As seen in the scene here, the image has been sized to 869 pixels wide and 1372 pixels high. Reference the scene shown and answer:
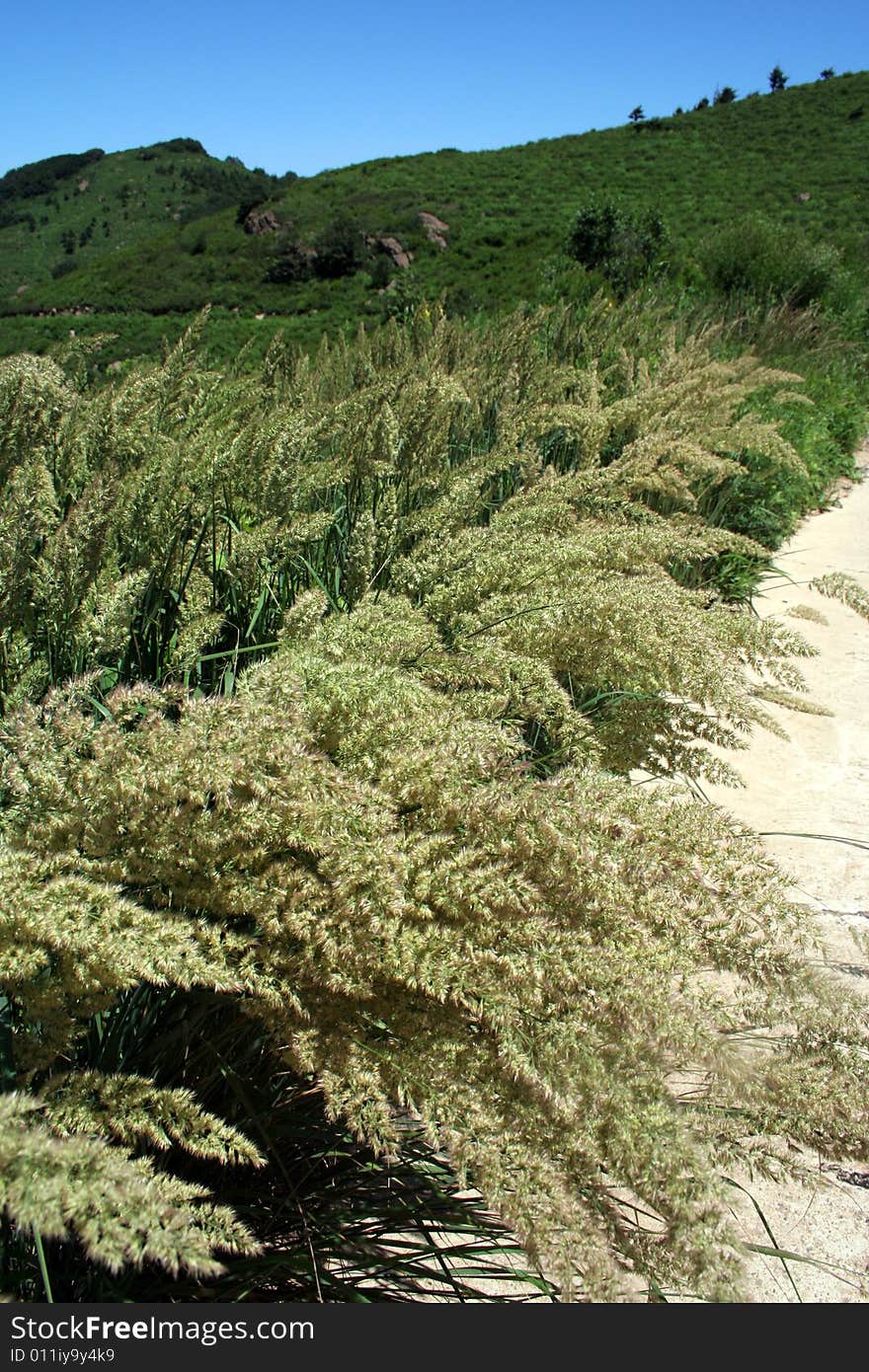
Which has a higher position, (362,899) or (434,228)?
(434,228)

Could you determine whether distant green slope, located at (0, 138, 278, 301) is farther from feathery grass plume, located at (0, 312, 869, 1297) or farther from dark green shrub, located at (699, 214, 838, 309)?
feathery grass plume, located at (0, 312, 869, 1297)

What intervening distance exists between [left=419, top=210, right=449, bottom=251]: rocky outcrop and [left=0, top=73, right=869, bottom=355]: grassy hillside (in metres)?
0.41

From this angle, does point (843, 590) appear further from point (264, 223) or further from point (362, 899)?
point (264, 223)

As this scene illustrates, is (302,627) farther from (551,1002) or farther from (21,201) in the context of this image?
(21,201)

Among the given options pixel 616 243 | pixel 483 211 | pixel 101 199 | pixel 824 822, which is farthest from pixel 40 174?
pixel 824 822

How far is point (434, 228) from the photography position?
1858 inches

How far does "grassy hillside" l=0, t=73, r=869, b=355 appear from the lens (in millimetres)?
39750

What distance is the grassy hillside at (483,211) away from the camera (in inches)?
1565

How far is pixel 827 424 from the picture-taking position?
10.5 meters

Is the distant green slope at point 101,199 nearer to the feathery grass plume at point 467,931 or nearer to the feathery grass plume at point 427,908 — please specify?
the feathery grass plume at point 427,908

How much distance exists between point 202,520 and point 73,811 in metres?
1.69

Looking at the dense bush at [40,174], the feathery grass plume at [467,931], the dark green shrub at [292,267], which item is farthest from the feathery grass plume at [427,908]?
the dense bush at [40,174]

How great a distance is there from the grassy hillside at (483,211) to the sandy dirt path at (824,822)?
23.6 meters

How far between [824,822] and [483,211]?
5364 cm
